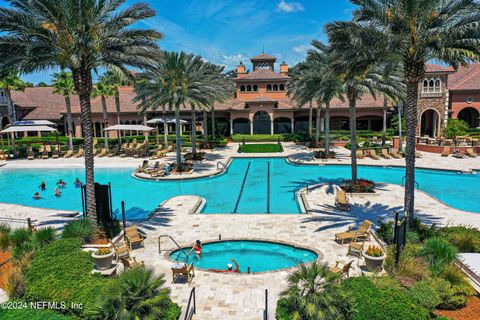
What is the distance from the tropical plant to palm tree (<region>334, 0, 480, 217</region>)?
10.1m

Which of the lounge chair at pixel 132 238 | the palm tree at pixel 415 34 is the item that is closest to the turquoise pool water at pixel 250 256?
the lounge chair at pixel 132 238

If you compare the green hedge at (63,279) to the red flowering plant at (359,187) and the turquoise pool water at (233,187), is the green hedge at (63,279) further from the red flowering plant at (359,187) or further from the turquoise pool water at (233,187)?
the red flowering plant at (359,187)

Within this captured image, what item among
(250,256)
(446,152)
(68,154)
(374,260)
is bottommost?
(250,256)

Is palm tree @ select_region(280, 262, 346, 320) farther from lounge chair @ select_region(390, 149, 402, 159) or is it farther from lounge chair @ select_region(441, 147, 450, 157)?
lounge chair @ select_region(441, 147, 450, 157)

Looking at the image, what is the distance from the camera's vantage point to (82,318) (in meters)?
7.96

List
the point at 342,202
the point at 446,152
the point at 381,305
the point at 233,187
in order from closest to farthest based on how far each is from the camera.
A: the point at 381,305 → the point at 342,202 → the point at 233,187 → the point at 446,152

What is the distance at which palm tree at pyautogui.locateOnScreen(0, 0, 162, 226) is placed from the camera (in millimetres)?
12008

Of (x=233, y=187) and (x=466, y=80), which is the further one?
(x=466, y=80)

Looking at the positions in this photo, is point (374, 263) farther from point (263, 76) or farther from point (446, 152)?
point (263, 76)

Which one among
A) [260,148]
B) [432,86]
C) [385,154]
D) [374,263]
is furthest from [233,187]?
[432,86]

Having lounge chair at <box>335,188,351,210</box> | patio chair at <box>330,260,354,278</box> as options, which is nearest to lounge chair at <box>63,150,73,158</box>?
lounge chair at <box>335,188,351,210</box>

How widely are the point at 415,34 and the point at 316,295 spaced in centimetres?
1003

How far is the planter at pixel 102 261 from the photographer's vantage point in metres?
10.5

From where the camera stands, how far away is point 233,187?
77.6 feet
